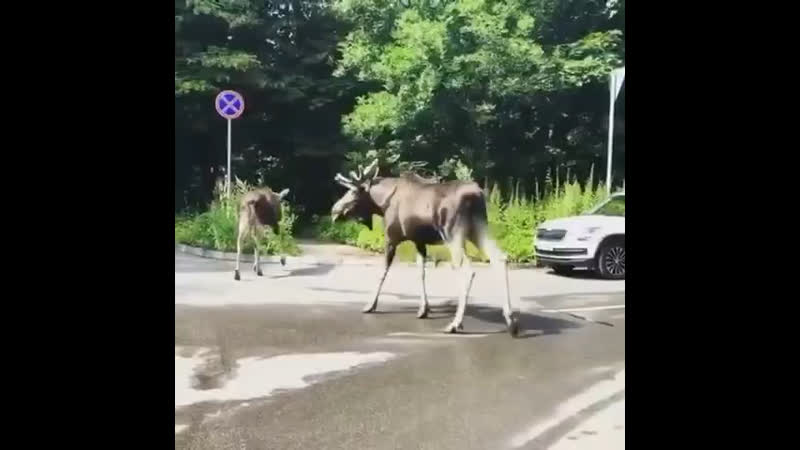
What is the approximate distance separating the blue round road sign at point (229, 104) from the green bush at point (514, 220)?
1.52 feet

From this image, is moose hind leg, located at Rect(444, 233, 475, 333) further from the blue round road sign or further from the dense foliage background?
the blue round road sign

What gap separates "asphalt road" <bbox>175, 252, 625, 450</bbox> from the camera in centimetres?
221

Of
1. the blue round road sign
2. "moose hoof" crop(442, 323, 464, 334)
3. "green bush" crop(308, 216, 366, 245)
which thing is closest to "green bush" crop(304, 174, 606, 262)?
"green bush" crop(308, 216, 366, 245)

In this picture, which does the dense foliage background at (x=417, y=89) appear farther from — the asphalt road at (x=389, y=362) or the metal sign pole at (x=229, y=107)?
the asphalt road at (x=389, y=362)

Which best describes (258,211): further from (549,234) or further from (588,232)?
(588,232)

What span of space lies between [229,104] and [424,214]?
74 cm

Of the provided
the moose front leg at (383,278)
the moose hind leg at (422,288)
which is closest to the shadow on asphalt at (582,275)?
the moose hind leg at (422,288)

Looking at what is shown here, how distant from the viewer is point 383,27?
250 centimetres

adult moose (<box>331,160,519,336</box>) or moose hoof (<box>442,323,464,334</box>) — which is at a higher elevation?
adult moose (<box>331,160,519,336</box>)

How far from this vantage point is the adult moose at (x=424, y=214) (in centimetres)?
239
